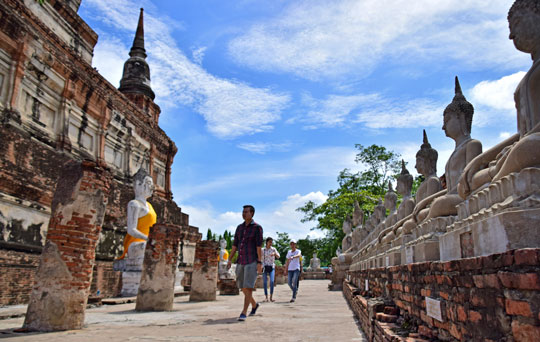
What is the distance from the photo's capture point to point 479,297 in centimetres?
209

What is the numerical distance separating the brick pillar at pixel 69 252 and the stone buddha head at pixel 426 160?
4.00 meters

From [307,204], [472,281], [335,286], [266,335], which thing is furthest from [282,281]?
[472,281]

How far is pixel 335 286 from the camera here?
1606 cm

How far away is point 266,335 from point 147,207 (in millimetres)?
7349

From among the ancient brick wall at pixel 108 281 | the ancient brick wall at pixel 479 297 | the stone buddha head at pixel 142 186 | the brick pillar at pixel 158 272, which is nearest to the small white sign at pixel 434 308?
the ancient brick wall at pixel 479 297

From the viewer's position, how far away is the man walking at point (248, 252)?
5.78m

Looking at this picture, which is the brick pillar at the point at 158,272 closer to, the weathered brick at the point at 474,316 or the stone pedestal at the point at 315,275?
the weathered brick at the point at 474,316

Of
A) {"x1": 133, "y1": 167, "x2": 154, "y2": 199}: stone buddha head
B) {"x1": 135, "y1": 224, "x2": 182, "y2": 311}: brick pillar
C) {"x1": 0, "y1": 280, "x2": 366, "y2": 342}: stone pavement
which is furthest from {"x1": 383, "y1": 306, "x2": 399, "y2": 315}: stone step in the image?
{"x1": 133, "y1": 167, "x2": 154, "y2": 199}: stone buddha head

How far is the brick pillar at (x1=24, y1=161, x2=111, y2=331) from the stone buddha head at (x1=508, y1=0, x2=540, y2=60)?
450cm

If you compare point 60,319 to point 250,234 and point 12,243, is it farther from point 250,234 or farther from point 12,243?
point 12,243

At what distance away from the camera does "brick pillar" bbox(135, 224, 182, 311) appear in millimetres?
6828

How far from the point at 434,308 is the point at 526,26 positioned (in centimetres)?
196

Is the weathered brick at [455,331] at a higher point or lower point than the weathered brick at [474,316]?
lower

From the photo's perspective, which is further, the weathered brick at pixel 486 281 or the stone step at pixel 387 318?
the stone step at pixel 387 318
